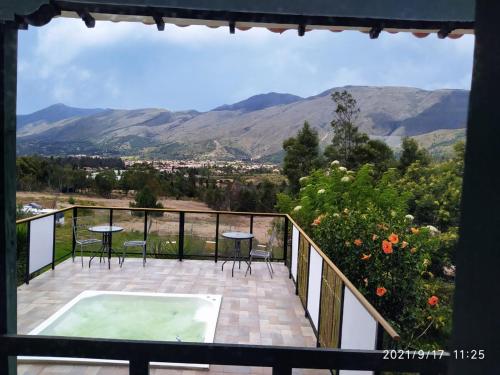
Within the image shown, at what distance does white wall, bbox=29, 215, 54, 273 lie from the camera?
18.4 ft

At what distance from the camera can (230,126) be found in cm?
1888

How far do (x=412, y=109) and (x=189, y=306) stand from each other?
15698 mm

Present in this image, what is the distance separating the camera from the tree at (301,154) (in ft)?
44.8

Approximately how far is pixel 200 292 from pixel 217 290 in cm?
26

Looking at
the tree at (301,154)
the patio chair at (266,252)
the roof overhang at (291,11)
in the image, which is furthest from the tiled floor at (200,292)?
the tree at (301,154)

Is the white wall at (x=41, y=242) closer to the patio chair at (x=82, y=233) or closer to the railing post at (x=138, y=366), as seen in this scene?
the patio chair at (x=82, y=233)

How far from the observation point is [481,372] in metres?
0.73

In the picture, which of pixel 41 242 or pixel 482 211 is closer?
pixel 482 211

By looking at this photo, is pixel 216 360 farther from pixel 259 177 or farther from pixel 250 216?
pixel 259 177

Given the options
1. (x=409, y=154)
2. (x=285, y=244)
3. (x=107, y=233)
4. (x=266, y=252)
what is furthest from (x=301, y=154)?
(x=107, y=233)

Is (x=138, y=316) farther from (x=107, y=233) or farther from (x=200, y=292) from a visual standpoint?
(x=107, y=233)

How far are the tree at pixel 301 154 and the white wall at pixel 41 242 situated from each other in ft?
28.7

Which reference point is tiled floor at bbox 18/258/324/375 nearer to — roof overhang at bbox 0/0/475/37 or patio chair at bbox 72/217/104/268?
patio chair at bbox 72/217/104/268

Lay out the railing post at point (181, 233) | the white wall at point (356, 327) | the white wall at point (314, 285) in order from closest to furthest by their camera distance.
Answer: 1. the white wall at point (356, 327)
2. the white wall at point (314, 285)
3. the railing post at point (181, 233)
